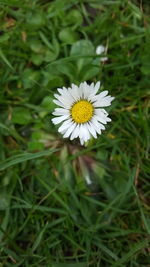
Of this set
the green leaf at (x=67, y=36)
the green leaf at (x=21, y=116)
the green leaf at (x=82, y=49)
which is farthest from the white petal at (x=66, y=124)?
the green leaf at (x=67, y=36)

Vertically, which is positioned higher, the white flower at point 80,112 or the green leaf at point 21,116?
the green leaf at point 21,116

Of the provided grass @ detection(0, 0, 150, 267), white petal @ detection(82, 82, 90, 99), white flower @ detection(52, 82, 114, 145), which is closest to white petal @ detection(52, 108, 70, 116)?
white flower @ detection(52, 82, 114, 145)

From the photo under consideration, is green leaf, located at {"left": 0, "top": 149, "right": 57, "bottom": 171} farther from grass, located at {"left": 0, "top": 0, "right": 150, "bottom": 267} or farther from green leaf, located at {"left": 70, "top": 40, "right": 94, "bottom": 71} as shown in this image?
green leaf, located at {"left": 70, "top": 40, "right": 94, "bottom": 71}

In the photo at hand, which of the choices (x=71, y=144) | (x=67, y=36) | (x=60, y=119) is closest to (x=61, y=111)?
(x=60, y=119)

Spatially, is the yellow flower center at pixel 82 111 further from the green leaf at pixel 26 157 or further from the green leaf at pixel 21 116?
the green leaf at pixel 21 116

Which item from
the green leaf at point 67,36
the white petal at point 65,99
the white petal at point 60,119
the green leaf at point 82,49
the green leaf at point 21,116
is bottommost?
the white petal at point 60,119

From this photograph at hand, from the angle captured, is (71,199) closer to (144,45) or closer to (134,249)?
(134,249)

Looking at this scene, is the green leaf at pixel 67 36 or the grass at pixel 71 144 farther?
the green leaf at pixel 67 36
